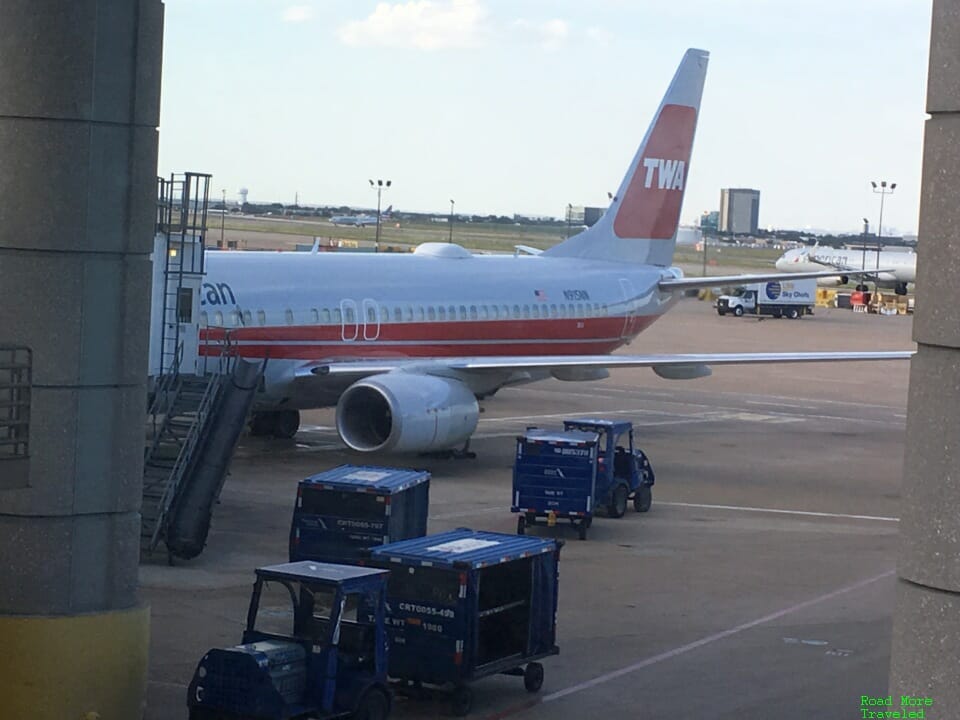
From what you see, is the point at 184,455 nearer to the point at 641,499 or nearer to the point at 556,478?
the point at 556,478

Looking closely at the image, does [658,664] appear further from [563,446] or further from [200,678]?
[563,446]

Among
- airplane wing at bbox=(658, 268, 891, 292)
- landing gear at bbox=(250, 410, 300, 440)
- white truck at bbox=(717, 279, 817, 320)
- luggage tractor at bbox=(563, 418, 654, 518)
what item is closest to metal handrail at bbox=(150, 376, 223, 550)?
luggage tractor at bbox=(563, 418, 654, 518)

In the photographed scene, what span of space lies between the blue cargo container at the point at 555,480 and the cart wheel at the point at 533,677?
7.95 meters

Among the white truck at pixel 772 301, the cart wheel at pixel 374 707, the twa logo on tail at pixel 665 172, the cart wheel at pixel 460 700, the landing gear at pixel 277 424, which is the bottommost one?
the cart wheel at pixel 460 700

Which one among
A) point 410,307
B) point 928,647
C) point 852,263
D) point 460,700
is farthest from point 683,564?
point 852,263

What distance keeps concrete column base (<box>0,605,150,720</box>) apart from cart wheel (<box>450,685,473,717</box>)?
3170 mm

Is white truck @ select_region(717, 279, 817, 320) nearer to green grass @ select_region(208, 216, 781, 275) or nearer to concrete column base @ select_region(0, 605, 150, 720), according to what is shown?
green grass @ select_region(208, 216, 781, 275)

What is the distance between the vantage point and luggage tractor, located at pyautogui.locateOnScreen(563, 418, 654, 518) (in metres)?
25.9

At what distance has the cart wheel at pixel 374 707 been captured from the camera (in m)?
14.3

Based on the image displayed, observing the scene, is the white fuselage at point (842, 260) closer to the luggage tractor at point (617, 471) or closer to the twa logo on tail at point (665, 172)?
the twa logo on tail at point (665, 172)

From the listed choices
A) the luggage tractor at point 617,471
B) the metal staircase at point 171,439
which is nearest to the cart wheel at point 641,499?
the luggage tractor at point 617,471

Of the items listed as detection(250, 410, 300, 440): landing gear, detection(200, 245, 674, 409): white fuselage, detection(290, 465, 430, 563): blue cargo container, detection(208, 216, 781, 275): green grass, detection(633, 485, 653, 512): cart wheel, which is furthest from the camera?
detection(208, 216, 781, 275): green grass

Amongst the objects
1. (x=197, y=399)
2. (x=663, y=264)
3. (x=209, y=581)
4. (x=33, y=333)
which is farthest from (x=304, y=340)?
(x=33, y=333)

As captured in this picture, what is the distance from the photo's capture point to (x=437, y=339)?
33500mm
